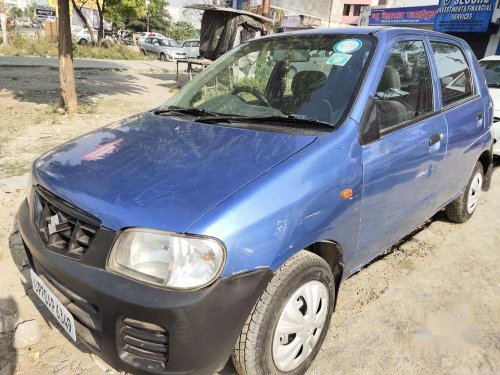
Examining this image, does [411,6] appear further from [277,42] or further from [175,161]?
[175,161]

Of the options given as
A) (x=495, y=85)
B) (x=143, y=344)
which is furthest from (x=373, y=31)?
(x=495, y=85)

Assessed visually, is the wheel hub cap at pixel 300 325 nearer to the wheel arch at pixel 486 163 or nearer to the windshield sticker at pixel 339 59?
the windshield sticker at pixel 339 59

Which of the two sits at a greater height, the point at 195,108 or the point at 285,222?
the point at 195,108

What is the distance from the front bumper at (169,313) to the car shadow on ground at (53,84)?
7.56m

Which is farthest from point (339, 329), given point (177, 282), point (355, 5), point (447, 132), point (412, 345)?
point (355, 5)

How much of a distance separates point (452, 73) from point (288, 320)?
8.45 ft

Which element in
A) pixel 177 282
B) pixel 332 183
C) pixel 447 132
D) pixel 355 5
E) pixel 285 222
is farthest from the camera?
pixel 355 5

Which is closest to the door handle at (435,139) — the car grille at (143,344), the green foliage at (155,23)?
the car grille at (143,344)

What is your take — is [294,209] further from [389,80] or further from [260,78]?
[260,78]

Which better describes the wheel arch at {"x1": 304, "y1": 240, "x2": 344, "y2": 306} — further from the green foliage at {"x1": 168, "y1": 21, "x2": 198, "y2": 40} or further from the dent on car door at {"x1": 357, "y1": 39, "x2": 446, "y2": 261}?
the green foliage at {"x1": 168, "y1": 21, "x2": 198, "y2": 40}

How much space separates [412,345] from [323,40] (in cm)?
202

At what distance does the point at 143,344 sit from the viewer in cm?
162

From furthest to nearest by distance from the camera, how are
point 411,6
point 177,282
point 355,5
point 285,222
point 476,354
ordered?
point 355,5
point 411,6
point 476,354
point 285,222
point 177,282

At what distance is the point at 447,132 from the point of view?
300cm
